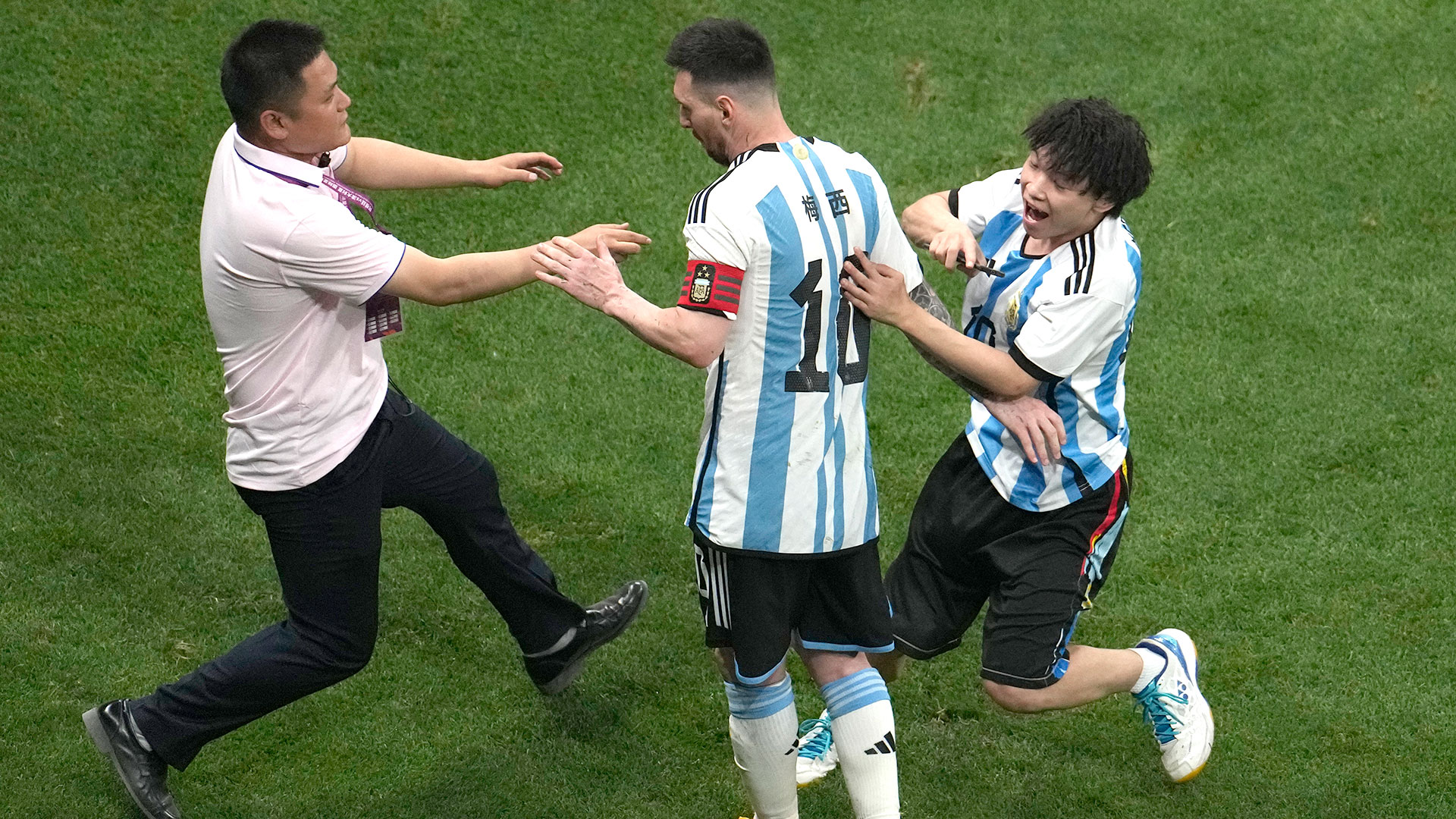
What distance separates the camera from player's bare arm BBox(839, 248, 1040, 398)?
354cm

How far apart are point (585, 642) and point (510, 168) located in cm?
141

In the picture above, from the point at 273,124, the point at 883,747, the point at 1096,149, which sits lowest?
the point at 883,747

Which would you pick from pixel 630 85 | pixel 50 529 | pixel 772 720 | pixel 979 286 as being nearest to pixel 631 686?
pixel 772 720

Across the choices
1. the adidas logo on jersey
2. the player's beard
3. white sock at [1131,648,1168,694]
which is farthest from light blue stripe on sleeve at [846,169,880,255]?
white sock at [1131,648,1168,694]

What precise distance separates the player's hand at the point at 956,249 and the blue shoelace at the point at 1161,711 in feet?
4.33

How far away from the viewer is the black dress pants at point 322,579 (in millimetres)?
3980

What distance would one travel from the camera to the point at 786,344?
11.6 ft

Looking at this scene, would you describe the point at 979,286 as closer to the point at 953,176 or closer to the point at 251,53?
the point at 251,53

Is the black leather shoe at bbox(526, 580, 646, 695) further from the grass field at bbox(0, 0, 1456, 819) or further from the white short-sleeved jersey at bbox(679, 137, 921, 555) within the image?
the white short-sleeved jersey at bbox(679, 137, 921, 555)

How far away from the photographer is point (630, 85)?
7449mm

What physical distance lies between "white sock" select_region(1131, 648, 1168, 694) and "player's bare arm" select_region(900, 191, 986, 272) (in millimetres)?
1228

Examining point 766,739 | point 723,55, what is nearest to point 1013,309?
point 723,55

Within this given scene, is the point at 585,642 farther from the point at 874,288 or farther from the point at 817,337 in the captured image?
the point at 874,288

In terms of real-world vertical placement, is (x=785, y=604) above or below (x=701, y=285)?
below
